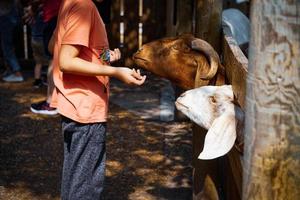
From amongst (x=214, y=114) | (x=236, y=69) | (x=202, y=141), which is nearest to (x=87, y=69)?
(x=214, y=114)

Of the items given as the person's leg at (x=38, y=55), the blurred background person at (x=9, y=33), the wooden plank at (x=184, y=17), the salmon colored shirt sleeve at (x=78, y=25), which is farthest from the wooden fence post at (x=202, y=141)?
the blurred background person at (x=9, y=33)

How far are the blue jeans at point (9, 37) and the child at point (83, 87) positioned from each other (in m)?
4.96

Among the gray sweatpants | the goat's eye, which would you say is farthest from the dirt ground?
the goat's eye

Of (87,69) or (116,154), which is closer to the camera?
(87,69)

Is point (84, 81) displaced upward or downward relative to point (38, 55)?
upward

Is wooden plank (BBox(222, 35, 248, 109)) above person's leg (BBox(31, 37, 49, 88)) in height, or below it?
above

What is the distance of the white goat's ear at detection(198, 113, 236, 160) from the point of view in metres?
2.08

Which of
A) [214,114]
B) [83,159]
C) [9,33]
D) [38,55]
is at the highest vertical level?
[214,114]

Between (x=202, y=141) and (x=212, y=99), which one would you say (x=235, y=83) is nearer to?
(x=212, y=99)

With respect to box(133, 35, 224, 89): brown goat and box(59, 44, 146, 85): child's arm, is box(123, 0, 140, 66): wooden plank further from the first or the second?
box(59, 44, 146, 85): child's arm

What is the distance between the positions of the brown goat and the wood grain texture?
158 cm

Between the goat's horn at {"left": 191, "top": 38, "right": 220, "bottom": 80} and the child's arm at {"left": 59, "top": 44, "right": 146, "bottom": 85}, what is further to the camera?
the goat's horn at {"left": 191, "top": 38, "right": 220, "bottom": 80}

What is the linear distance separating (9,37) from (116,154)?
135 inches

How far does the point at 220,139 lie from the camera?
2.12 metres
